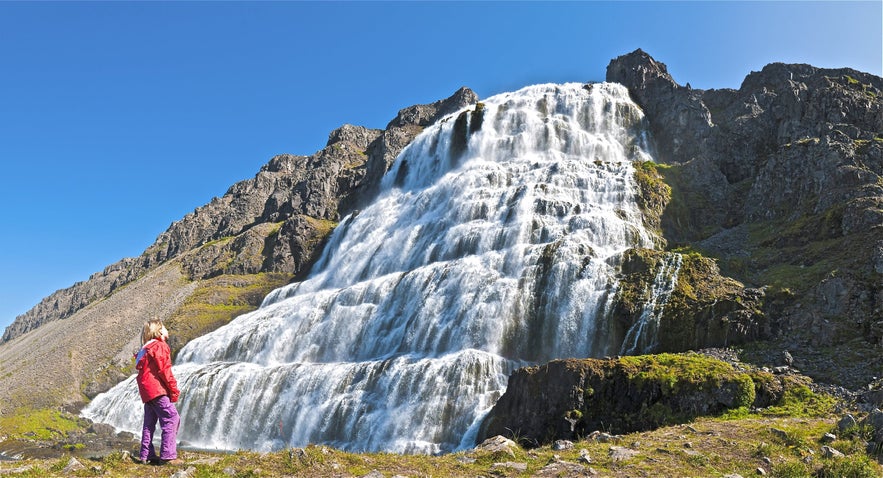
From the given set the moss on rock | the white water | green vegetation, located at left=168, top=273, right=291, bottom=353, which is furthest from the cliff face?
the moss on rock

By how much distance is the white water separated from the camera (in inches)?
1287

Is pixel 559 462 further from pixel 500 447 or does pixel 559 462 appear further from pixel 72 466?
pixel 72 466

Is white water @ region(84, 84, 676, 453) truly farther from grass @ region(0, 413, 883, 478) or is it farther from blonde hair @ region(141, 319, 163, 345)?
blonde hair @ region(141, 319, 163, 345)

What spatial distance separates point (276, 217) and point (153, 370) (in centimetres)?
10208

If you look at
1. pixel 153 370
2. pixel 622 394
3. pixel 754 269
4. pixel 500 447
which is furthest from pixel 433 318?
pixel 153 370

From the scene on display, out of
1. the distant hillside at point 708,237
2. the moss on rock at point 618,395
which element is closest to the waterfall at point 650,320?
the distant hillside at point 708,237

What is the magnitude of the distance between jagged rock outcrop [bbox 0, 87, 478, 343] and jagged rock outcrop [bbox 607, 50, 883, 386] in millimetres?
49575

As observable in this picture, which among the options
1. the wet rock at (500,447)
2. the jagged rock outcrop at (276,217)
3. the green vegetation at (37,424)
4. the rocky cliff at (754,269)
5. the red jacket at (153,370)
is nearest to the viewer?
the red jacket at (153,370)

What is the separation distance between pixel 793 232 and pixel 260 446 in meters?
41.0

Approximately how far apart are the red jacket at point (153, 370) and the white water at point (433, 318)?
20.4 metres

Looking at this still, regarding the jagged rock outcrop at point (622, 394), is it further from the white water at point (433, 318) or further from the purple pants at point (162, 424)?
the purple pants at point (162, 424)

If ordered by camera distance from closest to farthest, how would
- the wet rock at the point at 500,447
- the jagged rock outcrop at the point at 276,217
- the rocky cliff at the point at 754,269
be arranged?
the wet rock at the point at 500,447 → the rocky cliff at the point at 754,269 → the jagged rock outcrop at the point at 276,217

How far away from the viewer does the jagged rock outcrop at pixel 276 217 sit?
297ft

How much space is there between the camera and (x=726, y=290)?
31.8 metres
